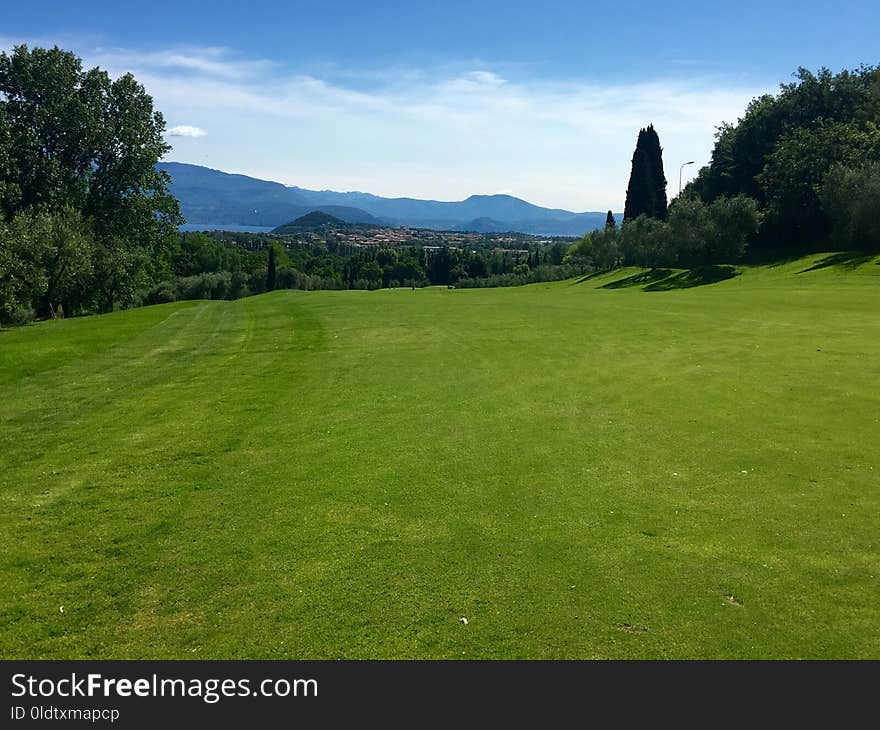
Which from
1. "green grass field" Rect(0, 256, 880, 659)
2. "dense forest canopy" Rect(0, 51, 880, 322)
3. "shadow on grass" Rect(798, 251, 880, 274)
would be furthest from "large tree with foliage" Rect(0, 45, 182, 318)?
"shadow on grass" Rect(798, 251, 880, 274)

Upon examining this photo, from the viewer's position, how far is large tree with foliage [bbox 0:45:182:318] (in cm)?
4566

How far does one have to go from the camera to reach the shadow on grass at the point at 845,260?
51969 mm

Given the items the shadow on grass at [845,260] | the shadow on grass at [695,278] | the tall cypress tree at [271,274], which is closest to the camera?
the shadow on grass at [845,260]

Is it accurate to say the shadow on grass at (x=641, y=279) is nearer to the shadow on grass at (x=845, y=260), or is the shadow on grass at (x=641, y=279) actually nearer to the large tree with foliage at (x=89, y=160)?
the shadow on grass at (x=845, y=260)

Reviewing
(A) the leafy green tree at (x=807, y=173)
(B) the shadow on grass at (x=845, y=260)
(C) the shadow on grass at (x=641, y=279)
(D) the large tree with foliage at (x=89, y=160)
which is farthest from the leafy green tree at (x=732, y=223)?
(D) the large tree with foliage at (x=89, y=160)

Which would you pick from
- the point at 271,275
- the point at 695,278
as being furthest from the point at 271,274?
the point at 695,278

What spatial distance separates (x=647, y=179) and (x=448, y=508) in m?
125

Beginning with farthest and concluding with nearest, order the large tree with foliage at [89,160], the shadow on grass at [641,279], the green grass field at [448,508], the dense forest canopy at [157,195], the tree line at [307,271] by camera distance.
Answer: the tree line at [307,271] → the shadow on grass at [641,279] → the large tree with foliage at [89,160] → the dense forest canopy at [157,195] → the green grass field at [448,508]

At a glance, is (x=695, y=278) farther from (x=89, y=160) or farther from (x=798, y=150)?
(x=89, y=160)

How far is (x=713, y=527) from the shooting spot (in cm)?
809

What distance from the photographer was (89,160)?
169 feet

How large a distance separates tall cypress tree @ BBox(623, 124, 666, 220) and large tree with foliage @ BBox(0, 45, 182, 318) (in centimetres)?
9063

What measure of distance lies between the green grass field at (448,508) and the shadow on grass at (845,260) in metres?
40.4

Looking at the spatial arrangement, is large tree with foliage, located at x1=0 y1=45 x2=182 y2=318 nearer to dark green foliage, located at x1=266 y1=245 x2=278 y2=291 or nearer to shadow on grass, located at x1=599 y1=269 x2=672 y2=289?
dark green foliage, located at x1=266 y1=245 x2=278 y2=291
